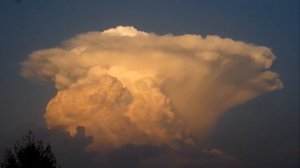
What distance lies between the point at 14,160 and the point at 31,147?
1898 mm

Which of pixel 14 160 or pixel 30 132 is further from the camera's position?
pixel 30 132

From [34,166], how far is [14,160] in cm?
182

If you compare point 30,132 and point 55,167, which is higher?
point 30,132

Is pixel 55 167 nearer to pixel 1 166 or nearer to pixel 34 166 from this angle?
pixel 34 166

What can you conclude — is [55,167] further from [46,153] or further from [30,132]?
[30,132]

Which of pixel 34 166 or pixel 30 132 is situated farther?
pixel 30 132

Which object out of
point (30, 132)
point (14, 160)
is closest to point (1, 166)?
point (14, 160)

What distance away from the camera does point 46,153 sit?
4350 cm

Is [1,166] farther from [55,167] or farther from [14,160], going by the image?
[55,167]

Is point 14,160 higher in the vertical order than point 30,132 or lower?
lower

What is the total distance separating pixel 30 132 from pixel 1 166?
4.16 metres

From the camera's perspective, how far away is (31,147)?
43.2 meters

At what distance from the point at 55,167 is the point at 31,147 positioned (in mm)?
2796

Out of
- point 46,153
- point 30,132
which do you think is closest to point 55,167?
point 46,153
